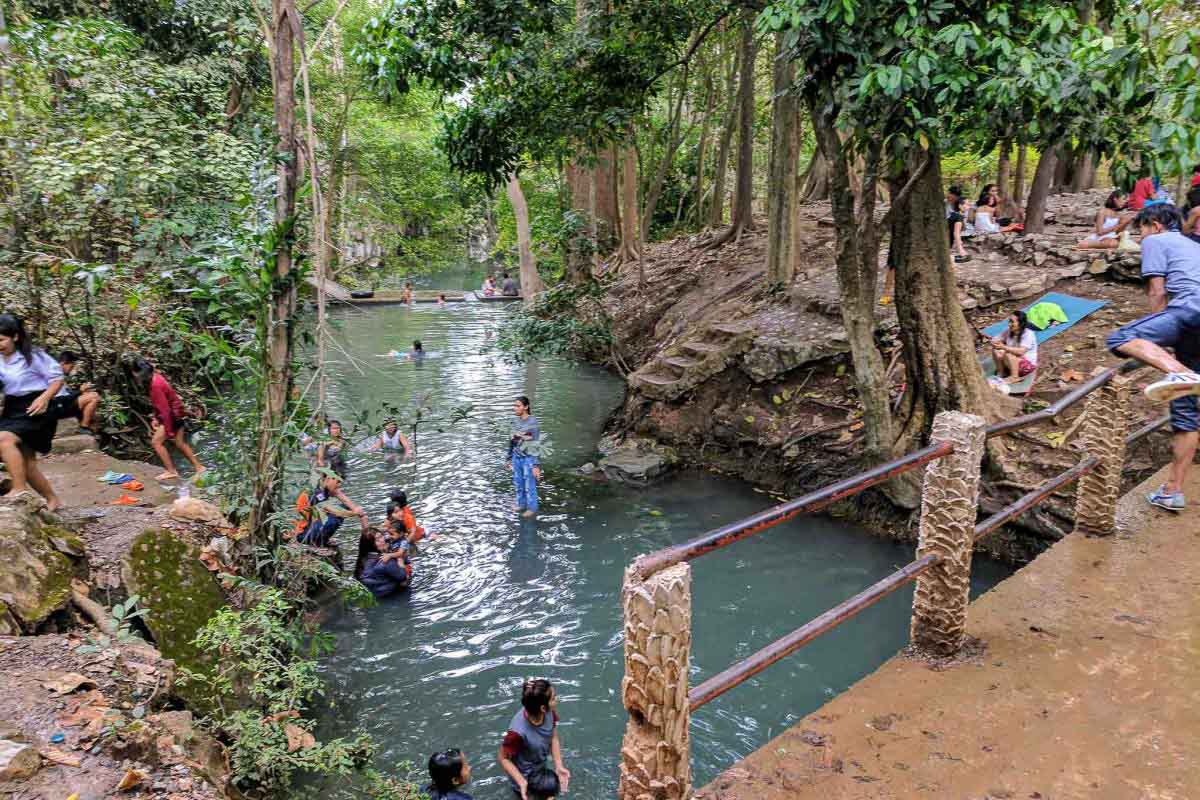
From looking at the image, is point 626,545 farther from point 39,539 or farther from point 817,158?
point 817,158

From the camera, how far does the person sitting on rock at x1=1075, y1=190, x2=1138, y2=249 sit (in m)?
10.2

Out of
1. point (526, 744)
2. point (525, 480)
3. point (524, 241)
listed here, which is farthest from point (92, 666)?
point (524, 241)

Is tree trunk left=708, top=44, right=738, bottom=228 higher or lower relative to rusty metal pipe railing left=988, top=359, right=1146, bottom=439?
higher

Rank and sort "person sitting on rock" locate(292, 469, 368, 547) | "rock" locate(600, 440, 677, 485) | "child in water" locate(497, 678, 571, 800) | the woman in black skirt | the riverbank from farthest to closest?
1. "rock" locate(600, 440, 677, 485)
2. "person sitting on rock" locate(292, 469, 368, 547)
3. the woman in black skirt
4. "child in water" locate(497, 678, 571, 800)
5. the riverbank

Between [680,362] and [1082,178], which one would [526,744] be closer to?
[680,362]

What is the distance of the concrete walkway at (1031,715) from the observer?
230cm

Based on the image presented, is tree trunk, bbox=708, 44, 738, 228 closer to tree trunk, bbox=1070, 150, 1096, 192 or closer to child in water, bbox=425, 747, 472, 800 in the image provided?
tree trunk, bbox=1070, 150, 1096, 192

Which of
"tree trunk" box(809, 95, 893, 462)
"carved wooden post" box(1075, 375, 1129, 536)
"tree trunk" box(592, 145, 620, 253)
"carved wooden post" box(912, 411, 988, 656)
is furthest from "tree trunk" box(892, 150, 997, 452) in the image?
"tree trunk" box(592, 145, 620, 253)

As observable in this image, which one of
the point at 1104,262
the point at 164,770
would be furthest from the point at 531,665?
the point at 1104,262

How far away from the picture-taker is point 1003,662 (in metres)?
2.98

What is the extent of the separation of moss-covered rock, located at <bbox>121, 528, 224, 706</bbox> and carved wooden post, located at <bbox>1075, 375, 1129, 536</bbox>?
559cm

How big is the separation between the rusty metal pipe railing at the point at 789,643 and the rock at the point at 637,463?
7.90 meters

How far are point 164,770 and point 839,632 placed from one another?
18.4ft

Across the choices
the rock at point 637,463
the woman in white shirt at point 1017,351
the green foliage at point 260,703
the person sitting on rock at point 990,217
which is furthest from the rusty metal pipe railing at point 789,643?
the person sitting on rock at point 990,217
